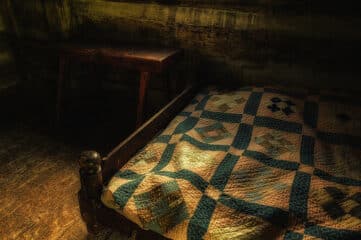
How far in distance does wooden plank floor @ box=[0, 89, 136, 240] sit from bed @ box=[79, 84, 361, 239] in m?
0.53

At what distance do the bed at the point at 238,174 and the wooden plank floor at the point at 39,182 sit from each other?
53cm

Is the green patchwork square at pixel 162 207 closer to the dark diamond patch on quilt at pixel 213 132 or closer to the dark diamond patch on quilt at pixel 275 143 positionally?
the dark diamond patch on quilt at pixel 213 132

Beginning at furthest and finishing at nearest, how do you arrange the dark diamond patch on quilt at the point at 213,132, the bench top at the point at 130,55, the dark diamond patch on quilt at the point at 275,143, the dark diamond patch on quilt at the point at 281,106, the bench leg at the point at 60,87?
1. the bench leg at the point at 60,87
2. the bench top at the point at 130,55
3. the dark diamond patch on quilt at the point at 281,106
4. the dark diamond patch on quilt at the point at 213,132
5. the dark diamond patch on quilt at the point at 275,143

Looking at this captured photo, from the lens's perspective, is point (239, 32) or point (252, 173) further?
point (239, 32)

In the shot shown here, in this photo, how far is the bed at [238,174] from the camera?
51.4 inches

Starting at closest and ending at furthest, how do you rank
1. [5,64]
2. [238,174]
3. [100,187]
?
1. [100,187]
2. [238,174]
3. [5,64]

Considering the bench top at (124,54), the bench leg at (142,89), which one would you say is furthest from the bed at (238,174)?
the bench top at (124,54)

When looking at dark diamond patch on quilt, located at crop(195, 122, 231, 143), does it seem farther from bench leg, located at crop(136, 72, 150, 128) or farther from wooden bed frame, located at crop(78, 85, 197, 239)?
bench leg, located at crop(136, 72, 150, 128)

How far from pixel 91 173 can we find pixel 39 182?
1.24 meters

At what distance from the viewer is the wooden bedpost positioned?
1287 millimetres

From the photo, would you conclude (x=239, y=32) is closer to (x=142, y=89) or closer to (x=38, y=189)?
(x=142, y=89)

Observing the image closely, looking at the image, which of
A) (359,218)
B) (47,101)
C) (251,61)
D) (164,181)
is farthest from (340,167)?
(47,101)

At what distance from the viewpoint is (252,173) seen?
1.61 meters

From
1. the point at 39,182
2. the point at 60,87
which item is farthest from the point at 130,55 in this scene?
the point at 39,182
